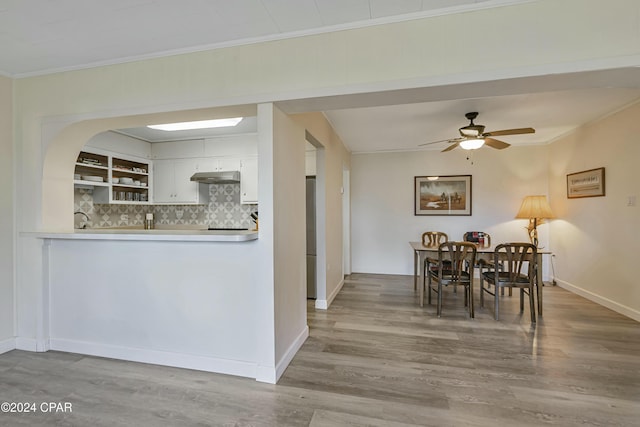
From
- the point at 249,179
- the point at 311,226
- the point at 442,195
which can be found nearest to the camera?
the point at 311,226

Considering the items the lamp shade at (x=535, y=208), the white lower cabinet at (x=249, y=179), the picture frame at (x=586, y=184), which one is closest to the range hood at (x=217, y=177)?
the white lower cabinet at (x=249, y=179)

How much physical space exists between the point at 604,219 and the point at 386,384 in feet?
12.5

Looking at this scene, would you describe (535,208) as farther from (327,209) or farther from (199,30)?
(199,30)

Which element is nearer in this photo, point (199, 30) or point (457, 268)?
point (199, 30)

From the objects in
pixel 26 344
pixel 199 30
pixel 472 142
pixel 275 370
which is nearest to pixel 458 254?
pixel 472 142

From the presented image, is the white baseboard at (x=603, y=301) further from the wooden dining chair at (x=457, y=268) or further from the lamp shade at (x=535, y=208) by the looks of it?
the wooden dining chair at (x=457, y=268)

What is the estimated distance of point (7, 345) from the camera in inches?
103

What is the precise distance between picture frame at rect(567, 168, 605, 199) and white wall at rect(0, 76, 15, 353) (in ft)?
21.5

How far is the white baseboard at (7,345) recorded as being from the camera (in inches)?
101

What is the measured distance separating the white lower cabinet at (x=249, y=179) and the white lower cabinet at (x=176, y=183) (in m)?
0.81

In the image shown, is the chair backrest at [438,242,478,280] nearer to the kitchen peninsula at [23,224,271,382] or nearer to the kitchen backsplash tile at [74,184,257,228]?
the kitchen peninsula at [23,224,271,382]

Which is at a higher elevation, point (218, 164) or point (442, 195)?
point (218, 164)

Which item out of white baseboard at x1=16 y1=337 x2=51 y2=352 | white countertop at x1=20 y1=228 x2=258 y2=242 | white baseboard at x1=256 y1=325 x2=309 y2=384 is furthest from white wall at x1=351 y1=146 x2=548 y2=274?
white baseboard at x1=16 y1=337 x2=51 y2=352

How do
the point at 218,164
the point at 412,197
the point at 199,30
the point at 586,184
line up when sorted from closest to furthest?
the point at 199,30 → the point at 586,184 → the point at 218,164 → the point at 412,197
